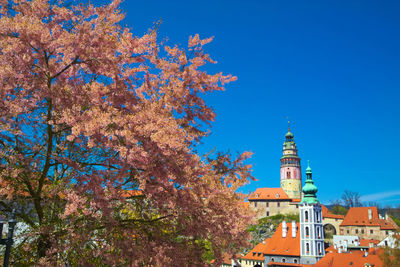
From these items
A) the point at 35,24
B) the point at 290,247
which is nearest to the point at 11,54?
the point at 35,24

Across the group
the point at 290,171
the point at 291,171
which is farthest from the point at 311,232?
the point at 290,171

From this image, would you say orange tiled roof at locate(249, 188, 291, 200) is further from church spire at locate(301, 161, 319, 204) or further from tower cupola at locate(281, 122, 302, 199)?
church spire at locate(301, 161, 319, 204)

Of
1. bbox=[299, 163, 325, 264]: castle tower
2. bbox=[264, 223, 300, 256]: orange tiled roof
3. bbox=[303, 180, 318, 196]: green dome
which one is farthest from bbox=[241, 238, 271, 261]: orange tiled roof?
bbox=[303, 180, 318, 196]: green dome

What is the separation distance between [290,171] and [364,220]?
137 ft

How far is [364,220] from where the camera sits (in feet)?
325

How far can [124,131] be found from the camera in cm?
699

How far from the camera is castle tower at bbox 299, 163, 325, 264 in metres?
77.0

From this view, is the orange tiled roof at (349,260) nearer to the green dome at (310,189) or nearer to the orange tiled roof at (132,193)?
the green dome at (310,189)

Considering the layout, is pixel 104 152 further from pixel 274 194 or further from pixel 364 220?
pixel 274 194

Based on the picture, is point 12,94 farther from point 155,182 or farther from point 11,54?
point 155,182

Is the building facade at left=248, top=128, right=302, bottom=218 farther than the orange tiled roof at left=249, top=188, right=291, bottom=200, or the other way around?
the orange tiled roof at left=249, top=188, right=291, bottom=200

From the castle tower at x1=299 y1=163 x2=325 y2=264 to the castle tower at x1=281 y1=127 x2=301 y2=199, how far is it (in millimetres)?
43977

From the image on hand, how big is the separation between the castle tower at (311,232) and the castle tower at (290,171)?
44.0m

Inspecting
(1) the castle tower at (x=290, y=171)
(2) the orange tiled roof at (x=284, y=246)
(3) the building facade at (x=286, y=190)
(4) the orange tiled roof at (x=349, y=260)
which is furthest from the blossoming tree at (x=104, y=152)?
(1) the castle tower at (x=290, y=171)
